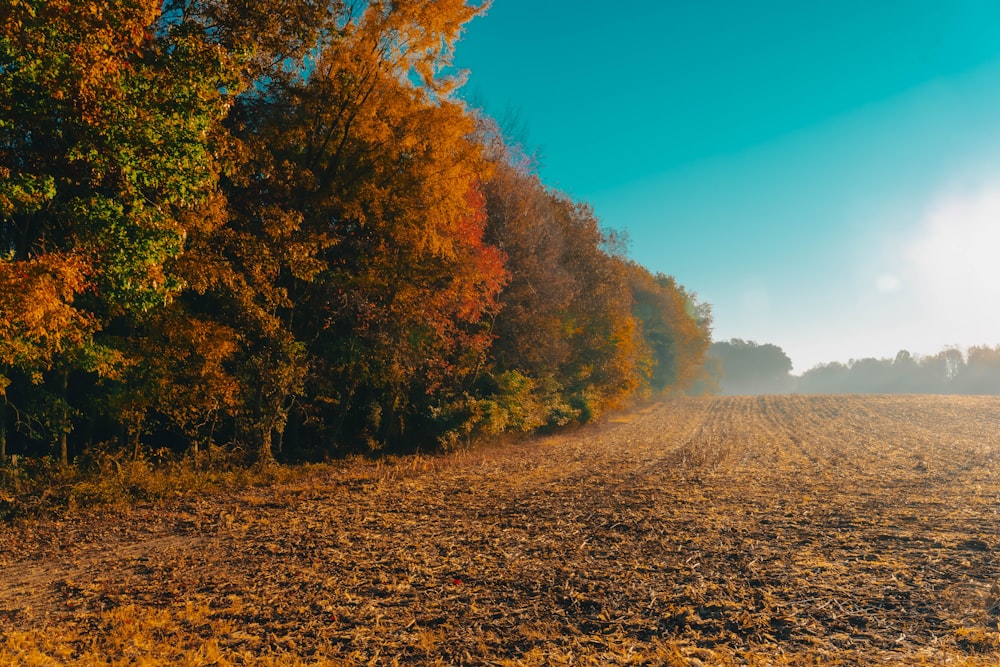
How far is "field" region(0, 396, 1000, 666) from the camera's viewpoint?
5629 mm

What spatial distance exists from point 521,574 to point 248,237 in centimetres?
1046

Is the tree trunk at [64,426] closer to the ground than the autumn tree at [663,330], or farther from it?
closer to the ground

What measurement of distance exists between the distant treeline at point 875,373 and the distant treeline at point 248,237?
115m

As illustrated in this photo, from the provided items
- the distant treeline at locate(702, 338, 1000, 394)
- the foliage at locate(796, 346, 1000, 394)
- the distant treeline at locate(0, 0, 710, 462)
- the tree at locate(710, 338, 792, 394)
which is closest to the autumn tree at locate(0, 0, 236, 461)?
the distant treeline at locate(0, 0, 710, 462)

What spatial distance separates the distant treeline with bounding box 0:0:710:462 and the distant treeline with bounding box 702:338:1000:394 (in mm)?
114994

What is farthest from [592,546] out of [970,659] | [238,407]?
[238,407]

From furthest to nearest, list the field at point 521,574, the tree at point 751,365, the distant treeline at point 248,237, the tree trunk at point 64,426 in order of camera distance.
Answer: the tree at point 751,365, the tree trunk at point 64,426, the distant treeline at point 248,237, the field at point 521,574

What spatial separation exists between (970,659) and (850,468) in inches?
561

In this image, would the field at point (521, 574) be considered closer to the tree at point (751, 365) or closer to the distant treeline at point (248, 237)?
the distant treeline at point (248, 237)

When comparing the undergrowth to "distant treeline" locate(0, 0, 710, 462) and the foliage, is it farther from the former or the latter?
the foliage

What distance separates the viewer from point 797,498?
12.8 m

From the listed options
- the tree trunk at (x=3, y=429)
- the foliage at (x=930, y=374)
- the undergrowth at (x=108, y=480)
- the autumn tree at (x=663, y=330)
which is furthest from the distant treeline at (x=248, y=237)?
the foliage at (x=930, y=374)

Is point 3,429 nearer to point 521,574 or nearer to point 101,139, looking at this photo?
point 101,139

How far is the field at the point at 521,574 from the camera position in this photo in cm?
563
